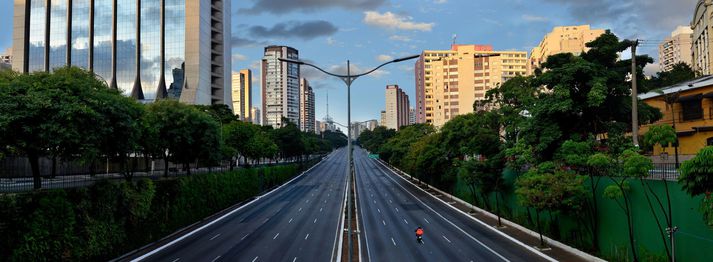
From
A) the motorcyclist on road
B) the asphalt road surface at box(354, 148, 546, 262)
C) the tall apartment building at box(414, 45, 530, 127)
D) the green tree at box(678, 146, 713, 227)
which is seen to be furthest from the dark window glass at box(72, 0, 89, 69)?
the green tree at box(678, 146, 713, 227)

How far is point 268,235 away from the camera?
44.3 m

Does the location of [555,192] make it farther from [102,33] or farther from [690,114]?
[102,33]

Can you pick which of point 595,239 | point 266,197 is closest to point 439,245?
point 595,239

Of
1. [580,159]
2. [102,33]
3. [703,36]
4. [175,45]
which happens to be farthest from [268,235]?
[102,33]

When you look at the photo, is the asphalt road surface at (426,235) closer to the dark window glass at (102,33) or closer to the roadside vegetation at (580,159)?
the roadside vegetation at (580,159)

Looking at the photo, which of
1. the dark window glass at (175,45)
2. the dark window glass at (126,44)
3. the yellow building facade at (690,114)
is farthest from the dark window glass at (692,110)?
the dark window glass at (126,44)

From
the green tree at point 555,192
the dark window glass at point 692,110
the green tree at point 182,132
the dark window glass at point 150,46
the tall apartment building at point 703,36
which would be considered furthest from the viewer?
the dark window glass at point 150,46

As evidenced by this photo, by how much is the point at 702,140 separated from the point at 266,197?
200ft

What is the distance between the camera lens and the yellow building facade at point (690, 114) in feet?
159

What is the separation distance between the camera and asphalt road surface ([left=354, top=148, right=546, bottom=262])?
3459cm

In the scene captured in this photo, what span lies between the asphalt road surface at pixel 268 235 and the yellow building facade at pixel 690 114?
37.2 metres

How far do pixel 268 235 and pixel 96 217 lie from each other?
1628 centimetres

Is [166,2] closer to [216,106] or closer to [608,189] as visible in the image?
[216,106]

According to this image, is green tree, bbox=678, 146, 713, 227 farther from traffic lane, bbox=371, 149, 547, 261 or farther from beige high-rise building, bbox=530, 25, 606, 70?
beige high-rise building, bbox=530, 25, 606, 70
